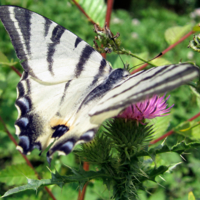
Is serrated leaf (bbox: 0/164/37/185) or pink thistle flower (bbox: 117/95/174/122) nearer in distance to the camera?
pink thistle flower (bbox: 117/95/174/122)

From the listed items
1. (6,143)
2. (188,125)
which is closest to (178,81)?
(188,125)

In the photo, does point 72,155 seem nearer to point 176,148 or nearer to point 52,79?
point 52,79

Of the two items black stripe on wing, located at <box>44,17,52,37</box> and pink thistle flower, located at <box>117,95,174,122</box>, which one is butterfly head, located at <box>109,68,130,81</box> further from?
black stripe on wing, located at <box>44,17,52,37</box>

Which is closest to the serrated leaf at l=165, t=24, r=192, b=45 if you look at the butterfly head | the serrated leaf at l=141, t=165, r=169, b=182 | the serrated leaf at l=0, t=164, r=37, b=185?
the butterfly head

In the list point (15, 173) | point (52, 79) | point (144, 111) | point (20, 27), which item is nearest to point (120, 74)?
point (144, 111)

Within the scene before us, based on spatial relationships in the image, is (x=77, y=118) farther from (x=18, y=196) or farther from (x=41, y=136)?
(x=18, y=196)
